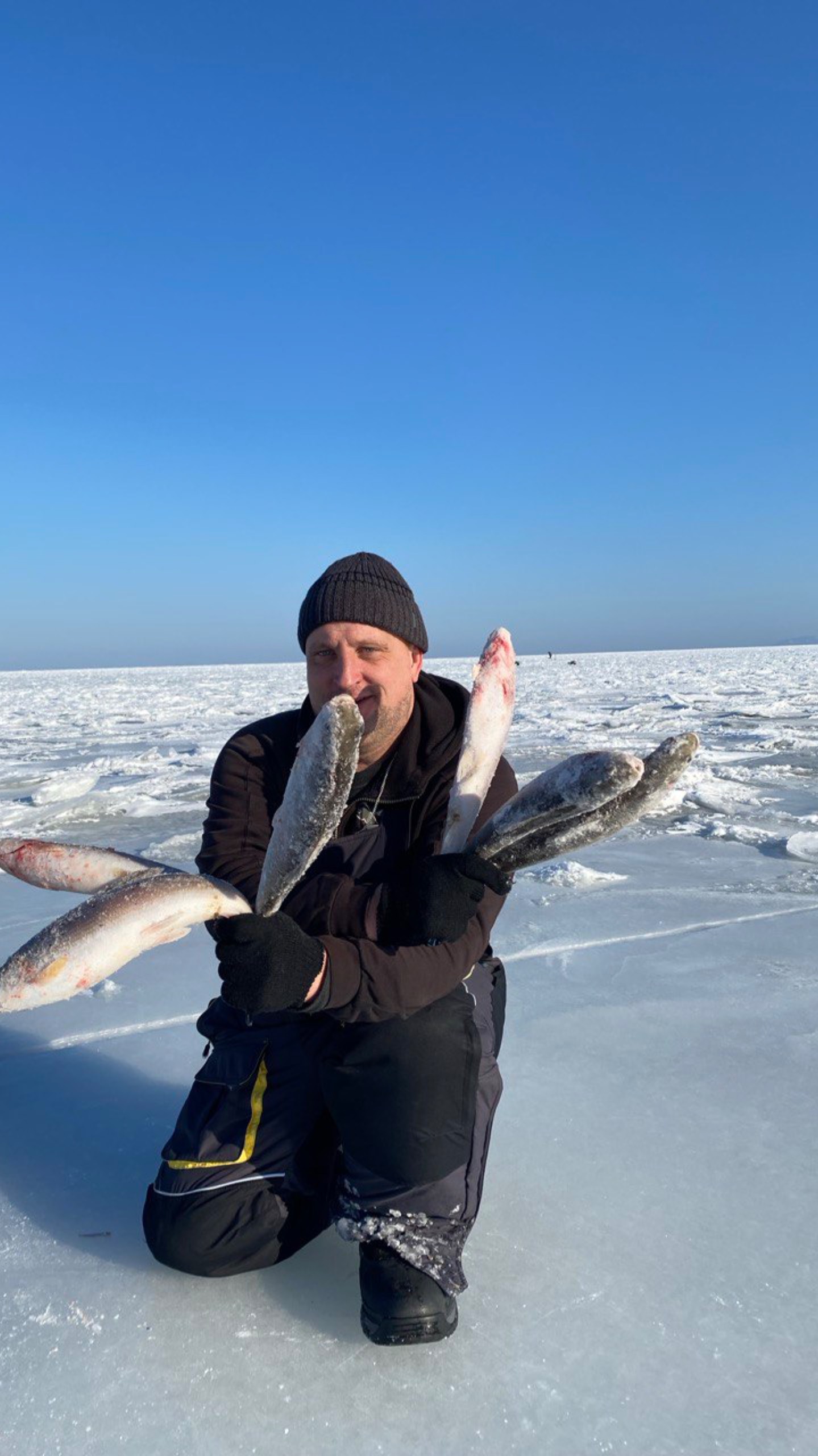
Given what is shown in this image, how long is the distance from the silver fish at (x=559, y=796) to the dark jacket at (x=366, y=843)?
0.24 metres

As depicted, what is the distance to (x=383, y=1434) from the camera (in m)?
1.08

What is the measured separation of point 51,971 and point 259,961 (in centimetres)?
28

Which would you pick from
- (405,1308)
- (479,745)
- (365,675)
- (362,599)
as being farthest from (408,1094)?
(362,599)

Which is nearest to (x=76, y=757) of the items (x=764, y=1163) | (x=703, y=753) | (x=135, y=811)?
(x=135, y=811)

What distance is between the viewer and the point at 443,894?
1.32 metres

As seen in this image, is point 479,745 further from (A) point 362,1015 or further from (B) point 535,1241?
(B) point 535,1241

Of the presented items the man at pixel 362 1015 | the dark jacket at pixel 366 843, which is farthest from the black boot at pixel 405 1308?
the dark jacket at pixel 366 843

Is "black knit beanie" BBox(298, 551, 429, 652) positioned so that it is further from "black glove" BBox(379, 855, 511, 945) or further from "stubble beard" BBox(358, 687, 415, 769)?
"black glove" BBox(379, 855, 511, 945)

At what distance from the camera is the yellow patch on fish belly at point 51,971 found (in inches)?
44.0

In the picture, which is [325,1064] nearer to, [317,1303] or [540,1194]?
[317,1303]

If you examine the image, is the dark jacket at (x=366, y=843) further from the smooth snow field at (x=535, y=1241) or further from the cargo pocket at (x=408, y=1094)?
the smooth snow field at (x=535, y=1241)

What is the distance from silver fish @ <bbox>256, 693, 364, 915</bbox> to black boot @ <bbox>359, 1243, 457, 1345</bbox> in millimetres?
Result: 575

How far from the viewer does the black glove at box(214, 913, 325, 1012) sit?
1259 millimetres

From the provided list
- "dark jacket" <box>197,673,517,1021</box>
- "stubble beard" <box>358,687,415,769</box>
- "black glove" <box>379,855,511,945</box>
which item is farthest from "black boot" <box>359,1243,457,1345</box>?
"stubble beard" <box>358,687,415,769</box>
